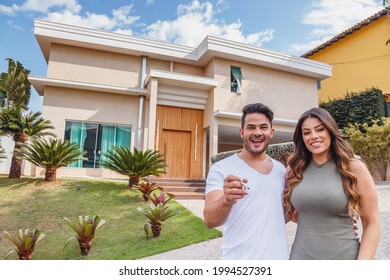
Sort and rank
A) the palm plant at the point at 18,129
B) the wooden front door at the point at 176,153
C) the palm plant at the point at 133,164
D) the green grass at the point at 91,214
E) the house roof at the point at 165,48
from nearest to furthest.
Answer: the green grass at the point at 91,214, the palm plant at the point at 133,164, the palm plant at the point at 18,129, the house roof at the point at 165,48, the wooden front door at the point at 176,153

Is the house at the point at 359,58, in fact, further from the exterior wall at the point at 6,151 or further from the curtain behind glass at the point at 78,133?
the exterior wall at the point at 6,151

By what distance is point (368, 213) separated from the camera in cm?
131

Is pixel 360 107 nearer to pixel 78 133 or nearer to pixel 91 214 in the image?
pixel 91 214

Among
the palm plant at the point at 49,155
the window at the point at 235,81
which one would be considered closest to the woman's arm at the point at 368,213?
the palm plant at the point at 49,155

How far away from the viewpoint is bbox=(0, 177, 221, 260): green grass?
3.85 m

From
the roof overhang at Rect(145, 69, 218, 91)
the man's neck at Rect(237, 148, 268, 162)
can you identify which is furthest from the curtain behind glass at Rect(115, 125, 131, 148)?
the man's neck at Rect(237, 148, 268, 162)

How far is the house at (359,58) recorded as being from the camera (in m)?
9.91

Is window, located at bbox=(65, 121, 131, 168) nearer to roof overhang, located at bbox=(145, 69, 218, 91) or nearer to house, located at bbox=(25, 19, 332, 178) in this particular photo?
house, located at bbox=(25, 19, 332, 178)

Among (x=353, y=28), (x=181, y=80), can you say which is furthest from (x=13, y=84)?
(x=353, y=28)

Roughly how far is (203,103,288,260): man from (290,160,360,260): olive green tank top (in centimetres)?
11

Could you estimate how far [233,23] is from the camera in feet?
9.55

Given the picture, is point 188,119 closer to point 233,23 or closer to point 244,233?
point 233,23

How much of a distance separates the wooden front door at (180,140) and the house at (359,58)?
20.1 feet

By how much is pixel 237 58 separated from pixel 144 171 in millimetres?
5486
